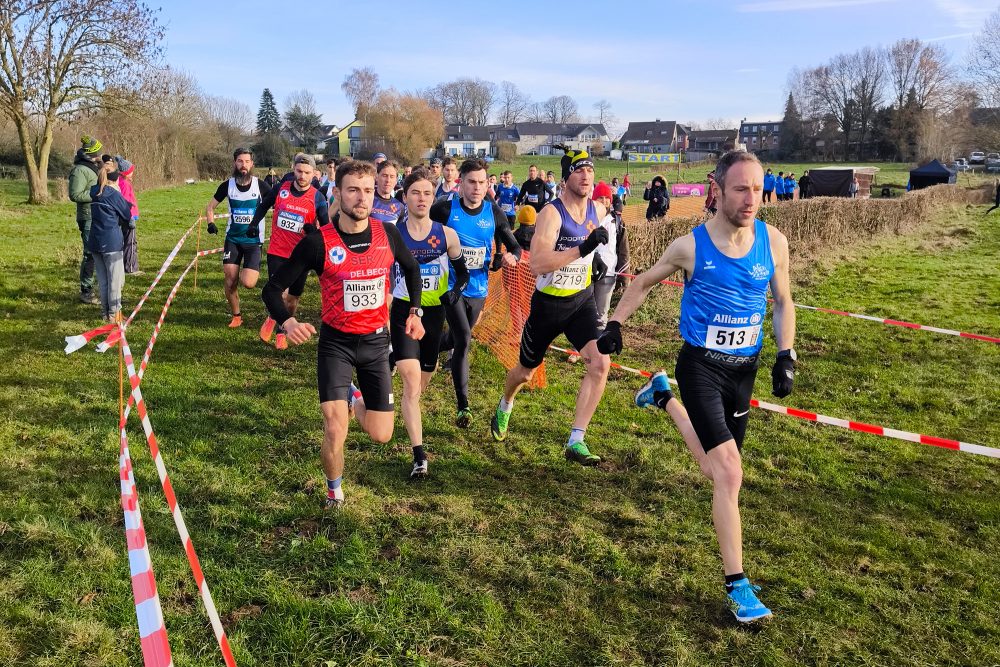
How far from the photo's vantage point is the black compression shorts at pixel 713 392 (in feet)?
11.9

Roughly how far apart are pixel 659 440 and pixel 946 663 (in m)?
2.84

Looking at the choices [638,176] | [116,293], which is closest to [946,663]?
[116,293]

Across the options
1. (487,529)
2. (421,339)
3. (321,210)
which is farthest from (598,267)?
(321,210)

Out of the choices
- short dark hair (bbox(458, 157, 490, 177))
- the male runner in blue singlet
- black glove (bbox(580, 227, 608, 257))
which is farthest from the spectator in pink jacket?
the male runner in blue singlet

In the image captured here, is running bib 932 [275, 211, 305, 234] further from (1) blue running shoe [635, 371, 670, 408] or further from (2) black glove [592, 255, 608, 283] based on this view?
(1) blue running shoe [635, 371, 670, 408]

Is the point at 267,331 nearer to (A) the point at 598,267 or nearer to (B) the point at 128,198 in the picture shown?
(A) the point at 598,267

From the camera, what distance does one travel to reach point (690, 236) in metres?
3.79

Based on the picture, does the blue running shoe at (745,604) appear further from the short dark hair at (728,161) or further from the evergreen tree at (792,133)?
the evergreen tree at (792,133)

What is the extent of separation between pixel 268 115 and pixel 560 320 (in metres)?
89.2

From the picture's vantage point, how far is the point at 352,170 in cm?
424

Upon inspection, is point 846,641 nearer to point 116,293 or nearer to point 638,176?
point 116,293

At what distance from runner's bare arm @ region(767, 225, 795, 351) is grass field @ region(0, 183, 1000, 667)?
1.31 m

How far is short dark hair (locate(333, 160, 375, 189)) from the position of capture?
423 centimetres

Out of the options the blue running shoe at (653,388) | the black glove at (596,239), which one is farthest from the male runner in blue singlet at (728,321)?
the black glove at (596,239)
